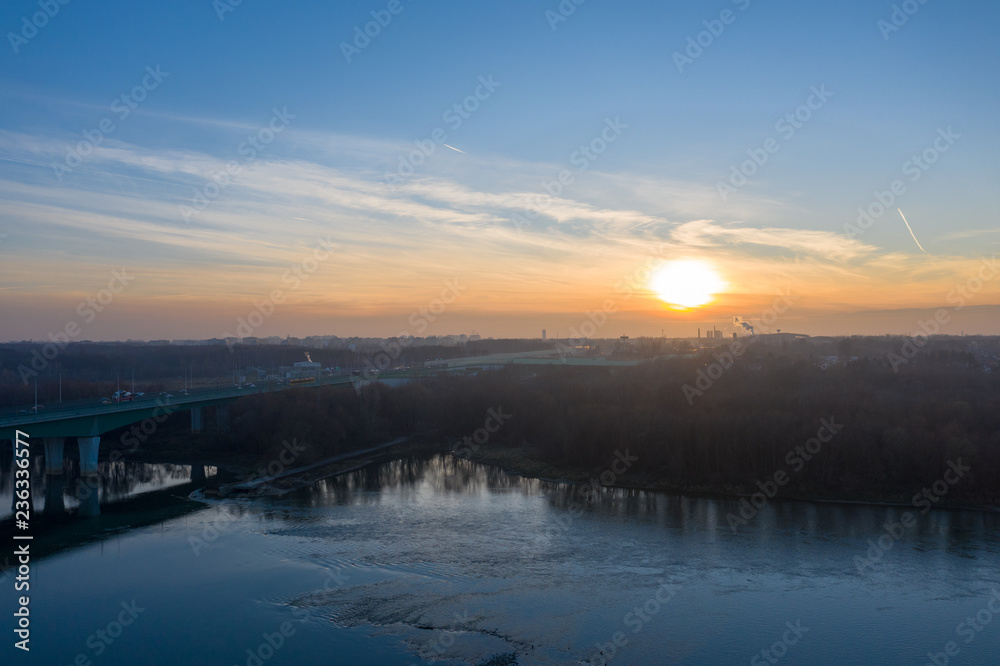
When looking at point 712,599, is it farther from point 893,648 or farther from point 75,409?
point 75,409

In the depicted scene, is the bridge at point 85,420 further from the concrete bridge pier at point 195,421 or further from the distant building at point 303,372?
the distant building at point 303,372

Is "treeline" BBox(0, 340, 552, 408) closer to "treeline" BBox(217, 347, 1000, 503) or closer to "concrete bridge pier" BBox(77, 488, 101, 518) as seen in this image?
"treeline" BBox(217, 347, 1000, 503)

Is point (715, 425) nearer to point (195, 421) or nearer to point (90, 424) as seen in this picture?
point (90, 424)

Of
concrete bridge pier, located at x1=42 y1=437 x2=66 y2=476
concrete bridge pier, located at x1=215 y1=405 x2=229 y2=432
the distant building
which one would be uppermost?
the distant building

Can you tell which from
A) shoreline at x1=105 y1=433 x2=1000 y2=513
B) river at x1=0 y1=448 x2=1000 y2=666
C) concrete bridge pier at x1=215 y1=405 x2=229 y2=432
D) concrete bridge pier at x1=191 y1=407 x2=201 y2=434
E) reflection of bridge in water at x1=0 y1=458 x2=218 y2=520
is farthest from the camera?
concrete bridge pier at x1=191 y1=407 x2=201 y2=434

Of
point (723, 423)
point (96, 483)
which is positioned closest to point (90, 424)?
point (96, 483)

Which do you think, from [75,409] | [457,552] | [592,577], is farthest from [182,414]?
[592,577]

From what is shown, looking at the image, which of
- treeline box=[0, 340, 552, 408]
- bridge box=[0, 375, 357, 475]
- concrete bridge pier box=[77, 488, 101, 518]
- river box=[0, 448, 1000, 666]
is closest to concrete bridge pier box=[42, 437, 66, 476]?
bridge box=[0, 375, 357, 475]
